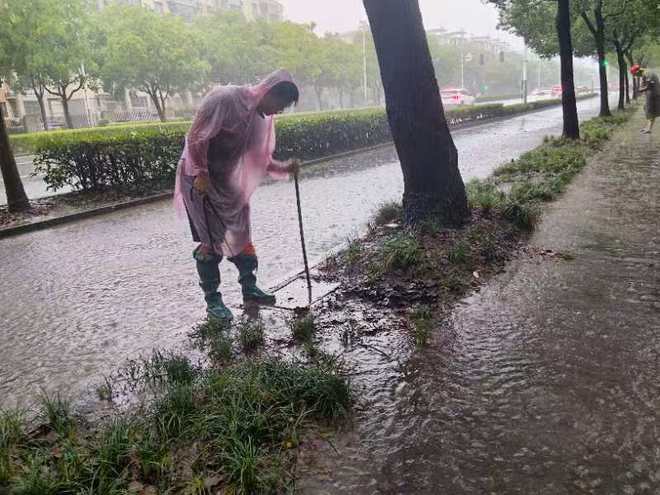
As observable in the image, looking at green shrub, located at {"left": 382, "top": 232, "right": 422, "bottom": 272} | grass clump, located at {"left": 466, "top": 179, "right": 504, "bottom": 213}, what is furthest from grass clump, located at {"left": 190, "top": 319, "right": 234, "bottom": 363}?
grass clump, located at {"left": 466, "top": 179, "right": 504, "bottom": 213}

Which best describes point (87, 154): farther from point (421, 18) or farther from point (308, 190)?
point (421, 18)

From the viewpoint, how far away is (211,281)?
416cm

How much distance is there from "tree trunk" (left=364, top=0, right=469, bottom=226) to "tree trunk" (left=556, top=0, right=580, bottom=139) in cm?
922

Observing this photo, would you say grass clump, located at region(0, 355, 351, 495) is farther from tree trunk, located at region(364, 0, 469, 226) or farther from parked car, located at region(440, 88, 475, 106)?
parked car, located at region(440, 88, 475, 106)

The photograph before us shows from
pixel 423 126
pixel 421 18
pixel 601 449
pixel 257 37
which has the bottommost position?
pixel 601 449

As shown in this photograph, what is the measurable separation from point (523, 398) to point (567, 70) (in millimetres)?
12555

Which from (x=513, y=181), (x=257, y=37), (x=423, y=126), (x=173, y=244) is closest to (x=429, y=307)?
(x=423, y=126)

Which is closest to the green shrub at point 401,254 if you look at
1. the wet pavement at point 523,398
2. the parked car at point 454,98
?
the wet pavement at point 523,398

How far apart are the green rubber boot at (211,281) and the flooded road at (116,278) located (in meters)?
0.24

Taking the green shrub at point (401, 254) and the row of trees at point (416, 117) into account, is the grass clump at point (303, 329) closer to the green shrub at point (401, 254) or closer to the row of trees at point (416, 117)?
the green shrub at point (401, 254)

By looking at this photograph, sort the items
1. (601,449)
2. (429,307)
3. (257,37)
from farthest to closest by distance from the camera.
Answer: (257,37)
(429,307)
(601,449)


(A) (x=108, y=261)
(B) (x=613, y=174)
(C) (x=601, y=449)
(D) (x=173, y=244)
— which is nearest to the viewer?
(C) (x=601, y=449)

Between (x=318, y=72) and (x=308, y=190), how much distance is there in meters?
45.1

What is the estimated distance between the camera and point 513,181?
862 cm
